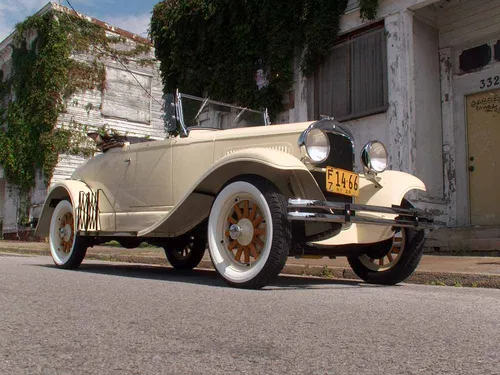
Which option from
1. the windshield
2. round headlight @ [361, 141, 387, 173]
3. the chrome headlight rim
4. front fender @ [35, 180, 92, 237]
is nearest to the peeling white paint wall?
the windshield

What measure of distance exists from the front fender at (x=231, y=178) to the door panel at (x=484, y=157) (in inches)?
222

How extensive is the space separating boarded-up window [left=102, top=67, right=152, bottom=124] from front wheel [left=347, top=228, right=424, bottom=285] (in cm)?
1549

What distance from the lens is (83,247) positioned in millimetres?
6152

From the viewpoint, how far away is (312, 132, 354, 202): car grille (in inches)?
182

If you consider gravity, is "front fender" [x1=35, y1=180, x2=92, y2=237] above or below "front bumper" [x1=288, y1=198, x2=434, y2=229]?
above

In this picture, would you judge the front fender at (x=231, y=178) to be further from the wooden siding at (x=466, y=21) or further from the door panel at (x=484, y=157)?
the wooden siding at (x=466, y=21)

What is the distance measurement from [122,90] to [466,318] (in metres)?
18.2

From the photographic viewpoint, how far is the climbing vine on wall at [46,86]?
57.9 feet

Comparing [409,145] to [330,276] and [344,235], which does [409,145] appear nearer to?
[330,276]

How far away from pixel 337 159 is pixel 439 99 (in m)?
5.76

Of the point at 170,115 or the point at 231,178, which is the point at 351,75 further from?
the point at 231,178

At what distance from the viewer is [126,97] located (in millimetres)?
19906

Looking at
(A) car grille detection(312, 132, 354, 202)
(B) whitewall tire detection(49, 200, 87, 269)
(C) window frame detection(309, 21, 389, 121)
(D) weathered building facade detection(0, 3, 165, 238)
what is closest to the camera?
(A) car grille detection(312, 132, 354, 202)

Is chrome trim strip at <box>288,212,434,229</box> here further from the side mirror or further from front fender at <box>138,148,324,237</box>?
the side mirror
